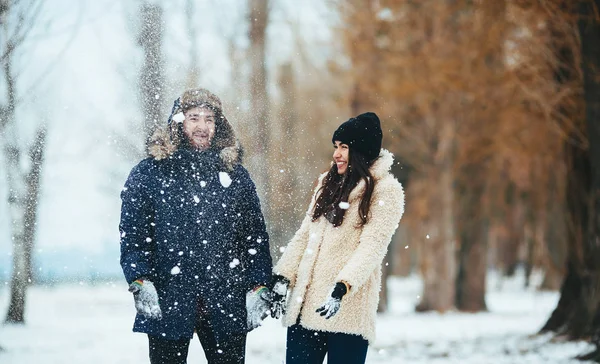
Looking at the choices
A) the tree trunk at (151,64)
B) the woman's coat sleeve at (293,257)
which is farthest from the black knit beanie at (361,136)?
the tree trunk at (151,64)

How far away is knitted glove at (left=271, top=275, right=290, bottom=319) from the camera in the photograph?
158 inches

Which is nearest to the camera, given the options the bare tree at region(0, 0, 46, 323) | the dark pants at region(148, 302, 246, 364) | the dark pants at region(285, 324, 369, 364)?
the dark pants at region(148, 302, 246, 364)

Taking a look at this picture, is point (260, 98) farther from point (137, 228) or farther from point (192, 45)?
point (137, 228)

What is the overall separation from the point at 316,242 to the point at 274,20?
33.7 ft

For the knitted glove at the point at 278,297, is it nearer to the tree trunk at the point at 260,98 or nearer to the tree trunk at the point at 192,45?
the tree trunk at the point at 260,98

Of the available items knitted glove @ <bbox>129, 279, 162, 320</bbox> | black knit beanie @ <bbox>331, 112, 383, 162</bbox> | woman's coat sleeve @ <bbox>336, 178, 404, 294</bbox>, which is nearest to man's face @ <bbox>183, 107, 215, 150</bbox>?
black knit beanie @ <bbox>331, 112, 383, 162</bbox>

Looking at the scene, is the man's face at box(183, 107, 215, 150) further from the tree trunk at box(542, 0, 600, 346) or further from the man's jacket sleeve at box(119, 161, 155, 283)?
the tree trunk at box(542, 0, 600, 346)

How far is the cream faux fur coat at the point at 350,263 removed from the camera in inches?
152

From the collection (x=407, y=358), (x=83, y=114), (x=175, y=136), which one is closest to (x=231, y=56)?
(x=83, y=114)

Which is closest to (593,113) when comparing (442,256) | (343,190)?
(343,190)

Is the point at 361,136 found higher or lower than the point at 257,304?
higher

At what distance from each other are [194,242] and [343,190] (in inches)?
31.3

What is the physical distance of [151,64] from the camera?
954 cm

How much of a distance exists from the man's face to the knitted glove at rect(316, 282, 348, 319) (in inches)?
39.2
